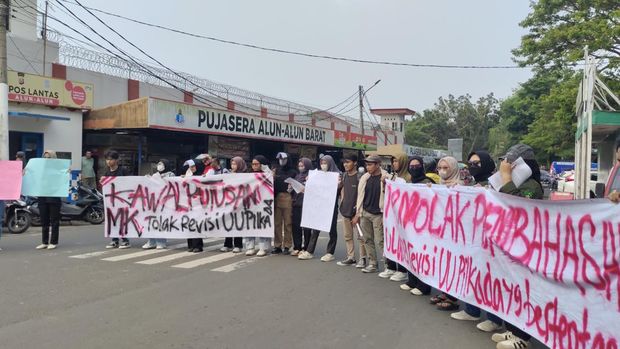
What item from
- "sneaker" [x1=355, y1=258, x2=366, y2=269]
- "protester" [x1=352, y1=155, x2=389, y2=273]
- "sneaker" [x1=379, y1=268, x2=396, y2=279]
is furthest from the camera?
"sneaker" [x1=355, y1=258, x2=366, y2=269]

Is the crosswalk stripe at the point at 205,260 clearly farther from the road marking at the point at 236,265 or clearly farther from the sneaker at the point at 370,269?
the sneaker at the point at 370,269

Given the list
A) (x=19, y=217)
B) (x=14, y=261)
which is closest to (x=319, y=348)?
(x=14, y=261)

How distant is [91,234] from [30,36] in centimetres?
1191

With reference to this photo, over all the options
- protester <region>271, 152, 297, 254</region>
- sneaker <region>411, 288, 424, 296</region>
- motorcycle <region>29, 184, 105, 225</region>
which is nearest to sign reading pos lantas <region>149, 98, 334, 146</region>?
motorcycle <region>29, 184, 105, 225</region>

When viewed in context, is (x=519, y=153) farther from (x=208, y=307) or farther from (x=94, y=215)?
(x=94, y=215)

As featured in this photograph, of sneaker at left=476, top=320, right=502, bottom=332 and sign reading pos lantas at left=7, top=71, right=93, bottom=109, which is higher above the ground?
sign reading pos lantas at left=7, top=71, right=93, bottom=109

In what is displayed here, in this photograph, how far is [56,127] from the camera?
56.6ft

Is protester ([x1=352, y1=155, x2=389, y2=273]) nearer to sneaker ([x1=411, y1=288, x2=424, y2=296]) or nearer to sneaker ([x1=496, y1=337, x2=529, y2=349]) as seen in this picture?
sneaker ([x1=411, y1=288, x2=424, y2=296])

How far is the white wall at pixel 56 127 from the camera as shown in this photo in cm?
1628

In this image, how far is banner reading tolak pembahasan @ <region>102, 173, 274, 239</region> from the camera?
29.0 feet

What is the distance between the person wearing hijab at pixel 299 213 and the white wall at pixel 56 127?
1144 cm

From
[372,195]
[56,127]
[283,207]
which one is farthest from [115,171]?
[56,127]

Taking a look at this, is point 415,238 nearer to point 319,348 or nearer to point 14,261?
point 319,348

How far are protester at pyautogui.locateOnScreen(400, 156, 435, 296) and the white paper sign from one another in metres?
1.66
